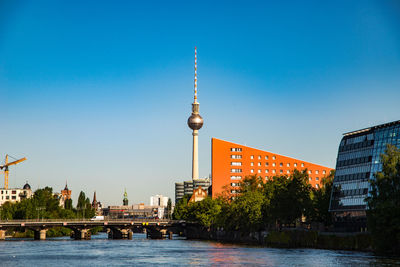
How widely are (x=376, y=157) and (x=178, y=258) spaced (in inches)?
2146

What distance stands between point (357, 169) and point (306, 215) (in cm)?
1729

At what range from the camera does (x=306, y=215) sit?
138 meters

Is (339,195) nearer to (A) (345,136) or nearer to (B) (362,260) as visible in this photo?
(A) (345,136)

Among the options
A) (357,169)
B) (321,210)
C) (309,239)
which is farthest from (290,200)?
(357,169)

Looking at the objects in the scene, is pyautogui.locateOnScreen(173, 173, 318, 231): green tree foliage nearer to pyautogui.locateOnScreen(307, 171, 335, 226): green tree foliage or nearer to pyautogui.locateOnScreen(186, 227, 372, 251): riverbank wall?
pyautogui.locateOnScreen(307, 171, 335, 226): green tree foliage

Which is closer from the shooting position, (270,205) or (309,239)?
(309,239)

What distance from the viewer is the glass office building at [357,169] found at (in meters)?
125

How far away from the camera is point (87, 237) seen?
195750mm

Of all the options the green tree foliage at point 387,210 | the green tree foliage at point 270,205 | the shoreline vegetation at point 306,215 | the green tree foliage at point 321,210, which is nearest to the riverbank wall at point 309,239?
the shoreline vegetation at point 306,215

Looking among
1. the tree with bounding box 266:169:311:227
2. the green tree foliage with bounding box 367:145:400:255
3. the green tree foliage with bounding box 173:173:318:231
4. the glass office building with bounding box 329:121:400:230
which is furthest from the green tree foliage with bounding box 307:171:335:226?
the green tree foliage with bounding box 367:145:400:255

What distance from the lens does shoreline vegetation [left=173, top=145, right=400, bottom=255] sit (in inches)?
3438

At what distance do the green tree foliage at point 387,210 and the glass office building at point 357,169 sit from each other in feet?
94.5

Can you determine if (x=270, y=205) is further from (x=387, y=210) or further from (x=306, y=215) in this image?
(x=387, y=210)

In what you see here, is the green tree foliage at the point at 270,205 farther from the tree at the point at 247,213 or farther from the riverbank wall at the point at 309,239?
the riverbank wall at the point at 309,239
